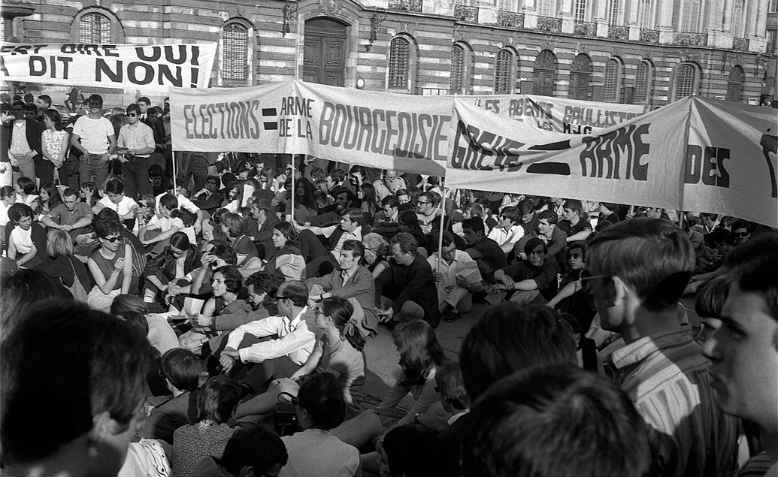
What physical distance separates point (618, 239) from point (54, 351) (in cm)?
177

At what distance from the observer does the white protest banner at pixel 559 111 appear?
1190 centimetres

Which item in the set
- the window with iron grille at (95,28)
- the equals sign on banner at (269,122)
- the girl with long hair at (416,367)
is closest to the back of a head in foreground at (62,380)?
the girl with long hair at (416,367)

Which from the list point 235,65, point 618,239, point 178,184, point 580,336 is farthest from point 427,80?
point 618,239

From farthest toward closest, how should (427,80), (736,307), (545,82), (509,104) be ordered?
(545,82) → (427,80) → (509,104) → (736,307)

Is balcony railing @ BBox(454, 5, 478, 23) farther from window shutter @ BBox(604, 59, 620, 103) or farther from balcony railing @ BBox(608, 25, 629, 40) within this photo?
window shutter @ BBox(604, 59, 620, 103)

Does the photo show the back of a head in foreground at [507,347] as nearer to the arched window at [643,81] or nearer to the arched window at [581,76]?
the arched window at [581,76]

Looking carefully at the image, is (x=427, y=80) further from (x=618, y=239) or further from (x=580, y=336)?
(x=618, y=239)

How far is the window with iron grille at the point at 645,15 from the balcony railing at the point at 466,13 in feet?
37.5

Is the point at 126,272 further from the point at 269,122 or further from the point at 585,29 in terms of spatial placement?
the point at 585,29

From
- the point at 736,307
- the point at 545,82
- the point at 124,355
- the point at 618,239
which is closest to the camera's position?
the point at 736,307

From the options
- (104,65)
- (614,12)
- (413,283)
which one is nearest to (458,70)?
(614,12)

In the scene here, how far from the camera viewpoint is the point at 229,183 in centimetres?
1356

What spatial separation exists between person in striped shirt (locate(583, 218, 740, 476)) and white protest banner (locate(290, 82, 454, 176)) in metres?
6.37

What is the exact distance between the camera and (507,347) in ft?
8.05
